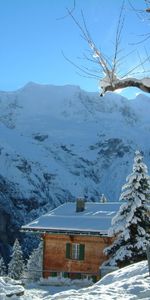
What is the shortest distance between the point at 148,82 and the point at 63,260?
2419 cm

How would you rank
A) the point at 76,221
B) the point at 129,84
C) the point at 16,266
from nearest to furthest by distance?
the point at 129,84 → the point at 76,221 → the point at 16,266

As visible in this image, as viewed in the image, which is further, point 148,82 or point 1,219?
point 1,219

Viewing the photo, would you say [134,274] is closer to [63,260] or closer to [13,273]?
[63,260]

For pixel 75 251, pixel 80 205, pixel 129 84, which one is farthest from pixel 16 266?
pixel 129 84

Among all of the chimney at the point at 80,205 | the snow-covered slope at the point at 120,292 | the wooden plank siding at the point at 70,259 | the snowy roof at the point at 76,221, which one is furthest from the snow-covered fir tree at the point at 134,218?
the snow-covered slope at the point at 120,292

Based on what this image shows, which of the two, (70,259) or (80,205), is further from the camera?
(80,205)

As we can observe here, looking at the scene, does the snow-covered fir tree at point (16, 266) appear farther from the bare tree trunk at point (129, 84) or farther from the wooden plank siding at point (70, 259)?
the bare tree trunk at point (129, 84)

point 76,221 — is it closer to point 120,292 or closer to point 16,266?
point 120,292

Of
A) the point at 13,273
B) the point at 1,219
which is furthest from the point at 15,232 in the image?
the point at 13,273

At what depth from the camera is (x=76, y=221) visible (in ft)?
→ 109

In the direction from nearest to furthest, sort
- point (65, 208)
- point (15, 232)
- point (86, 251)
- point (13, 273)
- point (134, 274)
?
point (134, 274) < point (86, 251) < point (65, 208) < point (13, 273) < point (15, 232)

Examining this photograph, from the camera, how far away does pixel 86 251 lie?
103ft

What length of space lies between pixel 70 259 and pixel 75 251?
67 cm

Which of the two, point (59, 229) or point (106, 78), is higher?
point (106, 78)
